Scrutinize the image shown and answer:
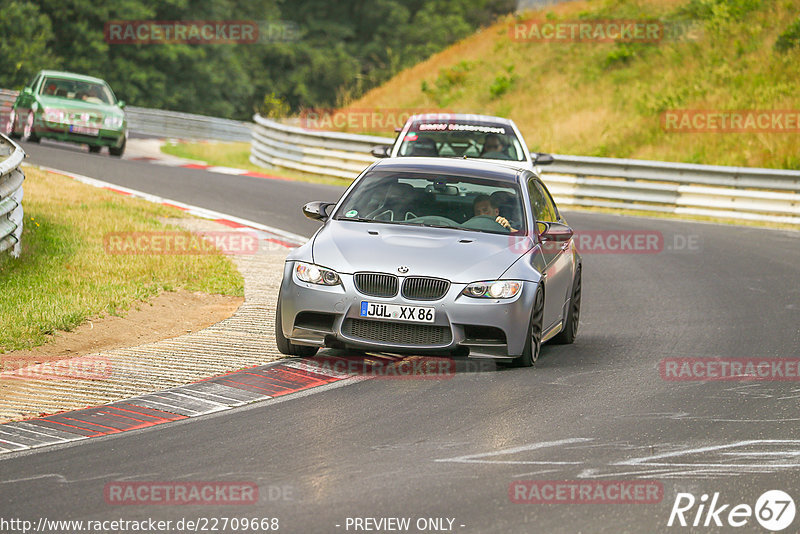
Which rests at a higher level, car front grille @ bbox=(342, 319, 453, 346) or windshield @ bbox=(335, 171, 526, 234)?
windshield @ bbox=(335, 171, 526, 234)

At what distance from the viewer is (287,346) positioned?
30.1 ft

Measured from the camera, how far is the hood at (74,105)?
26.8 m

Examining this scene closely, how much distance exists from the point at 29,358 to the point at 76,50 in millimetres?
50780

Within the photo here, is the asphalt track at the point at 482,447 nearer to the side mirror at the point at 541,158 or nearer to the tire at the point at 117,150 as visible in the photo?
the side mirror at the point at 541,158

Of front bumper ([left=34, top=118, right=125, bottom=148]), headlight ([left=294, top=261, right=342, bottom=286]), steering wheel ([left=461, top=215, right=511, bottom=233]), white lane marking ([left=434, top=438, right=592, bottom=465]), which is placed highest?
steering wheel ([left=461, top=215, right=511, bottom=233])

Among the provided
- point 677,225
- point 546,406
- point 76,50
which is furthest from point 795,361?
point 76,50

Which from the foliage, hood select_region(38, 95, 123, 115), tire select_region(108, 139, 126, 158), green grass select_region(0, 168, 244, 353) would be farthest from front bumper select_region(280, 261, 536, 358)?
the foliage

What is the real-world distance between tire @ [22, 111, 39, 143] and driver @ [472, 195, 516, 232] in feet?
62.8

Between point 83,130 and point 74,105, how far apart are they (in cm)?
58

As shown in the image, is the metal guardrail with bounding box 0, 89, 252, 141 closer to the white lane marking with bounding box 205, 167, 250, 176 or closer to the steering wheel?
the white lane marking with bounding box 205, 167, 250, 176

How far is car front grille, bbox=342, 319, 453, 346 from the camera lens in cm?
872

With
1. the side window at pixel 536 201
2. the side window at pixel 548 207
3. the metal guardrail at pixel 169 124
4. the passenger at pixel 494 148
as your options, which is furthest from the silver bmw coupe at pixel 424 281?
the metal guardrail at pixel 169 124

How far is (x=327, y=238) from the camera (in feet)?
30.7

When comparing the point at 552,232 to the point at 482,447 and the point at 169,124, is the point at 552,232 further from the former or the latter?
the point at 169,124
